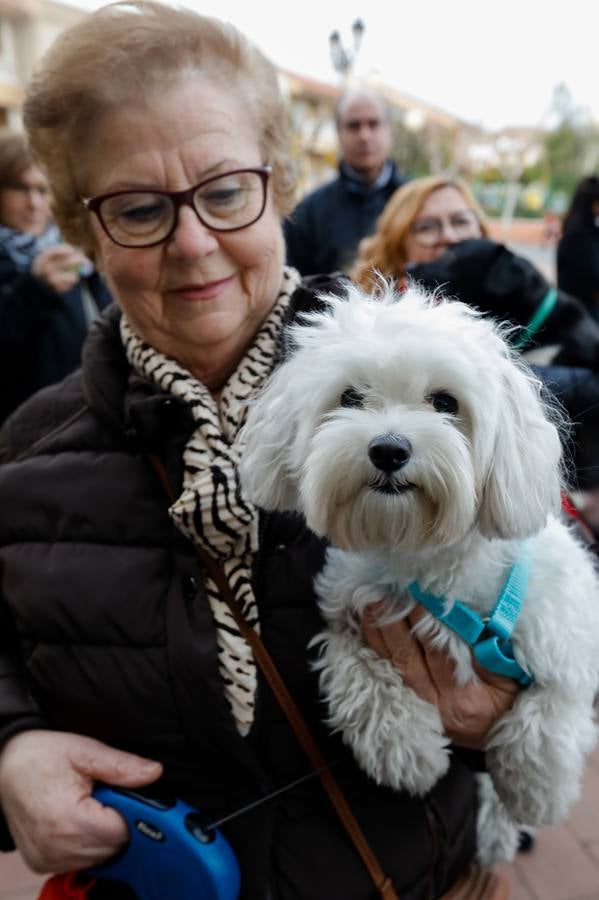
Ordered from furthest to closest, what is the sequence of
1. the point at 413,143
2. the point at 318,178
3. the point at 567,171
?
the point at 567,171, the point at 413,143, the point at 318,178

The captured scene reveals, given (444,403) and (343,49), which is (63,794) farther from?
(343,49)

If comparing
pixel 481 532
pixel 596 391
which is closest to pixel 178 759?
pixel 481 532

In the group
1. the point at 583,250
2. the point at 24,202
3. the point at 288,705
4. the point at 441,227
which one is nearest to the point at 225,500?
the point at 288,705

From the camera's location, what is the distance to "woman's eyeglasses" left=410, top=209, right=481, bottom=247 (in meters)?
3.43

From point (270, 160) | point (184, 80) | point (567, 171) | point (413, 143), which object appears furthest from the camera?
point (567, 171)

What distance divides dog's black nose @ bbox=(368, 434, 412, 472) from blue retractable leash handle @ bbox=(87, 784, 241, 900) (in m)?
0.74

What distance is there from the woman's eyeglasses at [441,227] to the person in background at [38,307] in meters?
1.55

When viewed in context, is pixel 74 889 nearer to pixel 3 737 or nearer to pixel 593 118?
pixel 3 737

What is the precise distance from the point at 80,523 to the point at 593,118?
52.8 m

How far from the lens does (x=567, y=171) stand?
45.8 metres

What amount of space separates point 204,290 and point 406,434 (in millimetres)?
586

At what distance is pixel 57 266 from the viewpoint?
313 centimetres

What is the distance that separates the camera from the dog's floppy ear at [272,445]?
1.33m

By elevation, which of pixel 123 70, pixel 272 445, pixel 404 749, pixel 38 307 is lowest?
pixel 38 307
